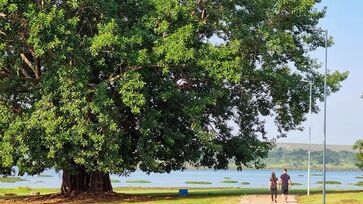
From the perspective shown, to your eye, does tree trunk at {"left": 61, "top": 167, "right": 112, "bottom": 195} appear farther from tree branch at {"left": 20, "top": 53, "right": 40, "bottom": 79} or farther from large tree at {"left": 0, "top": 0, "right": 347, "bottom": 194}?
tree branch at {"left": 20, "top": 53, "right": 40, "bottom": 79}

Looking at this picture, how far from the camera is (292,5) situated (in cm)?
4569

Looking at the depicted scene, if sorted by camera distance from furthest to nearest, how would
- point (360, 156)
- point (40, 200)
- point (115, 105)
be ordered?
point (360, 156), point (40, 200), point (115, 105)

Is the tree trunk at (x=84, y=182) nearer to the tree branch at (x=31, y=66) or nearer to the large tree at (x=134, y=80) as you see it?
the large tree at (x=134, y=80)

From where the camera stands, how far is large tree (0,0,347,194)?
1532 inches

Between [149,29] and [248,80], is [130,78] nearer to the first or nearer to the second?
[149,29]

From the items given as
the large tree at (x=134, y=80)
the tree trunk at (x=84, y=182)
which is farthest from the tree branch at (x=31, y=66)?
the tree trunk at (x=84, y=182)

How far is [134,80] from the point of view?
127 feet

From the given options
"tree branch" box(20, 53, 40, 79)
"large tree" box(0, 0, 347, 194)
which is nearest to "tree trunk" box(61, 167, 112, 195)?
"large tree" box(0, 0, 347, 194)

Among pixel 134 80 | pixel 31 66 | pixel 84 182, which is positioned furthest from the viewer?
pixel 84 182

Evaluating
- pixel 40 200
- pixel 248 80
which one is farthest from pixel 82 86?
pixel 248 80

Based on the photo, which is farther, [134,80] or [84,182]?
[84,182]

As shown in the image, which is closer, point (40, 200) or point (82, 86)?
point (82, 86)

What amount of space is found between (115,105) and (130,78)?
2.90 m

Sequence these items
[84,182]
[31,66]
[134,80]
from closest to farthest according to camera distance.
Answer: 1. [134,80]
2. [31,66]
3. [84,182]
